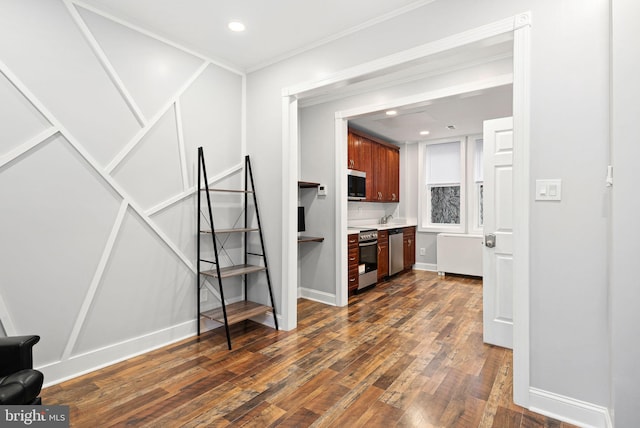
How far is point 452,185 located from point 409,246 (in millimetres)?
1461

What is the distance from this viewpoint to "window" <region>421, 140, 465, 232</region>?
6.31 m

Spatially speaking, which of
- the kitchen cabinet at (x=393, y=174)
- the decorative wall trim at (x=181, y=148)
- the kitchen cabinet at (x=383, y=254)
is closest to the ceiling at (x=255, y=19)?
the decorative wall trim at (x=181, y=148)

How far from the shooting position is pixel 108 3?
8.14 feet

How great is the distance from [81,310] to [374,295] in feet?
11.2

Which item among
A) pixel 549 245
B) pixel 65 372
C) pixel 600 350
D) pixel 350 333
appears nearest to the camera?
pixel 600 350

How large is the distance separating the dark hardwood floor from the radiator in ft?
7.63

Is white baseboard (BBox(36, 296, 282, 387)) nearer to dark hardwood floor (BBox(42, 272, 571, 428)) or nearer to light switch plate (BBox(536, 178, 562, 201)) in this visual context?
dark hardwood floor (BBox(42, 272, 571, 428))

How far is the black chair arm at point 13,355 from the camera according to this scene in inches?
64.9

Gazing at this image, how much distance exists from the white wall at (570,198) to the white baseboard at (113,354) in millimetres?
2832

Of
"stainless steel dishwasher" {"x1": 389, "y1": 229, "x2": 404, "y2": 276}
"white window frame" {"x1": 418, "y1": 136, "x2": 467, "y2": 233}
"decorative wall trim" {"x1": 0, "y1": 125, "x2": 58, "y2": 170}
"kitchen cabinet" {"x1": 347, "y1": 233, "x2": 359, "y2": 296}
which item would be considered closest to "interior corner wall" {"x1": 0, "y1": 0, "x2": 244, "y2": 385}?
"decorative wall trim" {"x1": 0, "y1": 125, "x2": 58, "y2": 170}

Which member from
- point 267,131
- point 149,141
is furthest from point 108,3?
point 267,131

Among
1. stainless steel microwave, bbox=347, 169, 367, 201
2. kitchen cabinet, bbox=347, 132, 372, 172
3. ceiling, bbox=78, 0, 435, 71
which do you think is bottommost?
stainless steel microwave, bbox=347, 169, 367, 201

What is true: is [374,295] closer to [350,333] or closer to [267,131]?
[350,333]

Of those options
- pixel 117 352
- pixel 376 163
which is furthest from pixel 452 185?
pixel 117 352
